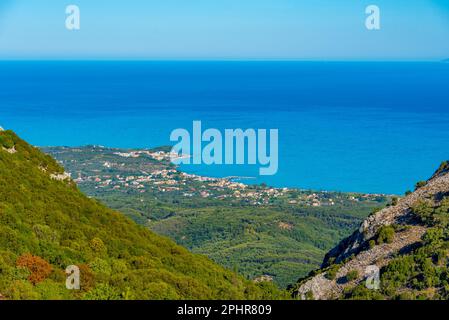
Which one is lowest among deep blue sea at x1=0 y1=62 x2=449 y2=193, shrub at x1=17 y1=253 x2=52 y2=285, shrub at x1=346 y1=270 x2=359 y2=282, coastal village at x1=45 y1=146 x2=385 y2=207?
shrub at x1=17 y1=253 x2=52 y2=285

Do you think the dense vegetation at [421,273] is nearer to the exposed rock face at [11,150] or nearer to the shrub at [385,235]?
the shrub at [385,235]

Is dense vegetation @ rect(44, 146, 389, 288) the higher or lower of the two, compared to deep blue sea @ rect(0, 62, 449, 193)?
lower

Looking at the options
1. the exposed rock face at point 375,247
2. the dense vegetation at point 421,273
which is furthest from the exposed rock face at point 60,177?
the dense vegetation at point 421,273

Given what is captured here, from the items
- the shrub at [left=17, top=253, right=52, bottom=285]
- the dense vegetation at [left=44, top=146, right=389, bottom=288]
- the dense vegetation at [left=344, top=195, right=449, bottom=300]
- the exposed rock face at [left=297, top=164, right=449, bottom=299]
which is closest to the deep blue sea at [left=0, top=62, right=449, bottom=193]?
the dense vegetation at [left=44, top=146, right=389, bottom=288]

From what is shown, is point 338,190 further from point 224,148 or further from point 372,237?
point 372,237

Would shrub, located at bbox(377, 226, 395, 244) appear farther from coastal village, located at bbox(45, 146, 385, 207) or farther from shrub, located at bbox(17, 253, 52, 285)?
coastal village, located at bbox(45, 146, 385, 207)

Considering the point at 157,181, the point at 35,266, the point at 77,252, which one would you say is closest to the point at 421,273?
the point at 77,252
